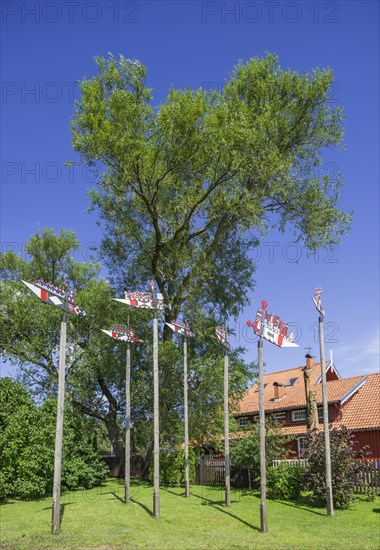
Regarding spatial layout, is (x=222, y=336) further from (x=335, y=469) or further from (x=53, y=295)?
(x=53, y=295)

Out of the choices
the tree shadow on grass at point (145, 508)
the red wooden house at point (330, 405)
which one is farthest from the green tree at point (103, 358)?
the tree shadow on grass at point (145, 508)

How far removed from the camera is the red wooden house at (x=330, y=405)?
34416 mm

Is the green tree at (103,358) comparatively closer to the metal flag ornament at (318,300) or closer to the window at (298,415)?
the metal flag ornament at (318,300)

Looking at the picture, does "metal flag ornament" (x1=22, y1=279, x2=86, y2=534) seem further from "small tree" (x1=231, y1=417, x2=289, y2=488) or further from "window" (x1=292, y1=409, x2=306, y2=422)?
"window" (x1=292, y1=409, x2=306, y2=422)

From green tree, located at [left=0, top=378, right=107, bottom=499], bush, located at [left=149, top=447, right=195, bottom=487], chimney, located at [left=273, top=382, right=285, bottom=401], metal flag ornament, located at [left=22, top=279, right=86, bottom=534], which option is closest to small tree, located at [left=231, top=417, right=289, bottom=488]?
bush, located at [left=149, top=447, right=195, bottom=487]

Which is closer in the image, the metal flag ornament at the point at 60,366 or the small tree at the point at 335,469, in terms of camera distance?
the metal flag ornament at the point at 60,366

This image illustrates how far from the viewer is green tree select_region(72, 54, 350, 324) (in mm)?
26641

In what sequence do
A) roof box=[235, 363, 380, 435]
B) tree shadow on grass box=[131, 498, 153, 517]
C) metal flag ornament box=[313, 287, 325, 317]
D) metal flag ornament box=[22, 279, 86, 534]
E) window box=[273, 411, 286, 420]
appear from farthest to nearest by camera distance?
window box=[273, 411, 286, 420] → roof box=[235, 363, 380, 435] → metal flag ornament box=[313, 287, 325, 317] → tree shadow on grass box=[131, 498, 153, 517] → metal flag ornament box=[22, 279, 86, 534]

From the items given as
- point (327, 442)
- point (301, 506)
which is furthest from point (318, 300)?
point (301, 506)

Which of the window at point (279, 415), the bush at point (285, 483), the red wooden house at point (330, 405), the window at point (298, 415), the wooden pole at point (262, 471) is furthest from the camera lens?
the window at point (279, 415)

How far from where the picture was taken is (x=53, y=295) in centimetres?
1828

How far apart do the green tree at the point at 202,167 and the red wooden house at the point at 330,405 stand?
9.50 metres

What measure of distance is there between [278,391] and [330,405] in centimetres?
655

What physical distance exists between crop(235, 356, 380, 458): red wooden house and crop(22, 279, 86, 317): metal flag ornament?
15618 mm
